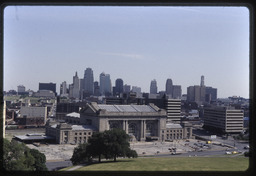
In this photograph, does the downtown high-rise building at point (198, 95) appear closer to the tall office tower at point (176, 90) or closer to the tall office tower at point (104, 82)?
the tall office tower at point (176, 90)

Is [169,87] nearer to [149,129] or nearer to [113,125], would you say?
[149,129]

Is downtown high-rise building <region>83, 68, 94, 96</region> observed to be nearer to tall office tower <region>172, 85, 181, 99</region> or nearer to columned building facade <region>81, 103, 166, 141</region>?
tall office tower <region>172, 85, 181, 99</region>

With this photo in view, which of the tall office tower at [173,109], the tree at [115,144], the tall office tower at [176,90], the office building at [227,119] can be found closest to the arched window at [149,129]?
the tall office tower at [173,109]

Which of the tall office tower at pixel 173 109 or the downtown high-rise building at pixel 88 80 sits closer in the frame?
the tall office tower at pixel 173 109

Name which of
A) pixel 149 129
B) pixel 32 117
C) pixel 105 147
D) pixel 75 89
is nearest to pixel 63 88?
pixel 75 89

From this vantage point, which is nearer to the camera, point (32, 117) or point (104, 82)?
point (32, 117)

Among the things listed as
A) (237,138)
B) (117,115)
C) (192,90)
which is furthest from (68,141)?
(192,90)

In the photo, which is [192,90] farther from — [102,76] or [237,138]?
[237,138]
